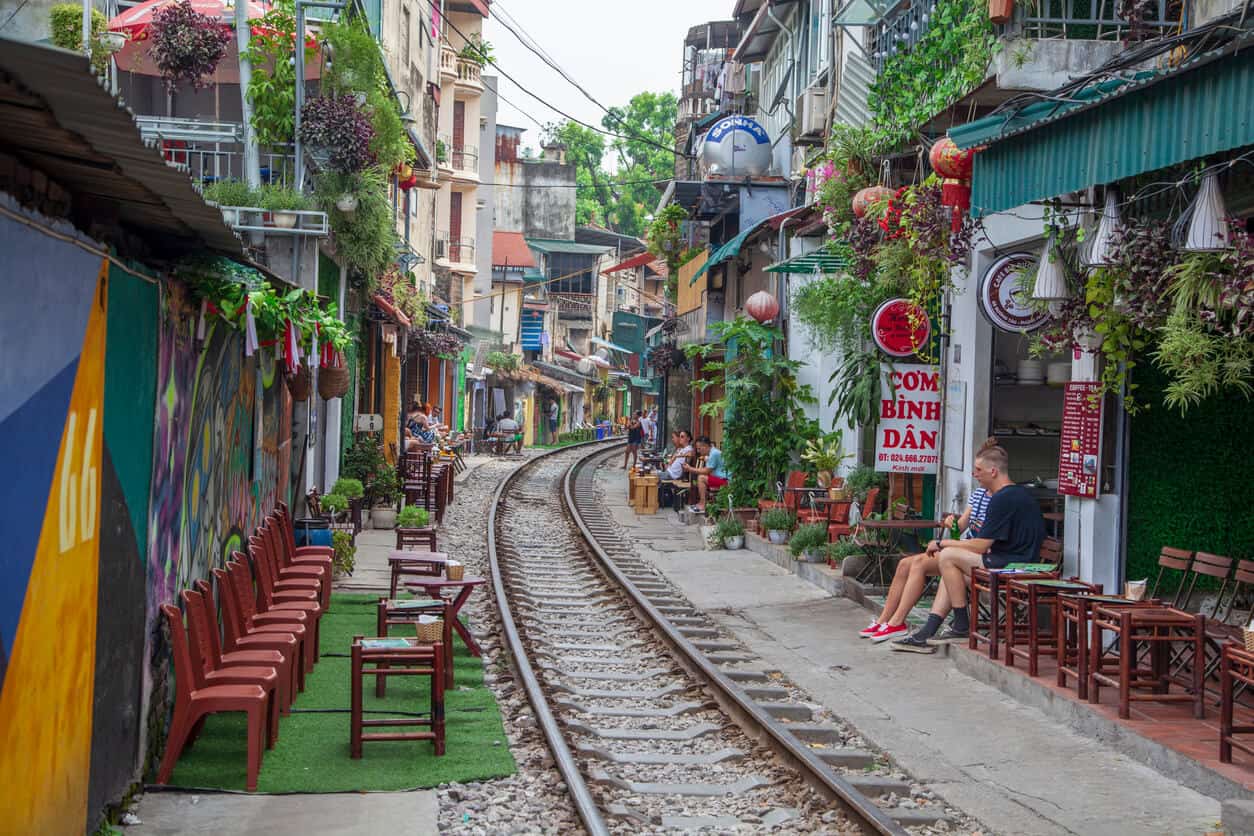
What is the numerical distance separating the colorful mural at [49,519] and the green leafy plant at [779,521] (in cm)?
1342

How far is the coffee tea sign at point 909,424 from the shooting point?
14.4 m

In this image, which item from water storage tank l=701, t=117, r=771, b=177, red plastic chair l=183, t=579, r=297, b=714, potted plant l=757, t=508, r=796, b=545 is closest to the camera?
red plastic chair l=183, t=579, r=297, b=714

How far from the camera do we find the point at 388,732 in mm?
8711

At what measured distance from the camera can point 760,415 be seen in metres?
21.2

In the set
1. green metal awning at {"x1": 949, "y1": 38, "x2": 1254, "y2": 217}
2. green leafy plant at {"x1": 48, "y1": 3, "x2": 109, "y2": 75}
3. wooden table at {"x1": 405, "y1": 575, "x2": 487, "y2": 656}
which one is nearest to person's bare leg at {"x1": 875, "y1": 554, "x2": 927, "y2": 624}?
Answer: green metal awning at {"x1": 949, "y1": 38, "x2": 1254, "y2": 217}

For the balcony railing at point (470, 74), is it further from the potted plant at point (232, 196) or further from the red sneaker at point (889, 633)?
the red sneaker at point (889, 633)

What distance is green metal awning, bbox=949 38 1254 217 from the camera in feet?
23.7

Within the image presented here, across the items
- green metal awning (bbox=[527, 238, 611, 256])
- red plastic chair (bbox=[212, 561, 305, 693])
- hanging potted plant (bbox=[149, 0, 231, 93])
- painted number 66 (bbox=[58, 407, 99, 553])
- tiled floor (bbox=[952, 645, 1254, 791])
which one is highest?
green metal awning (bbox=[527, 238, 611, 256])

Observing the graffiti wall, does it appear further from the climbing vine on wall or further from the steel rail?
the climbing vine on wall

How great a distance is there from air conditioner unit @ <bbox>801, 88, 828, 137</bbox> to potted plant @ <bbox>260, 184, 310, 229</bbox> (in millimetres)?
7779

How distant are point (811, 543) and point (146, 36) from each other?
31.9 feet

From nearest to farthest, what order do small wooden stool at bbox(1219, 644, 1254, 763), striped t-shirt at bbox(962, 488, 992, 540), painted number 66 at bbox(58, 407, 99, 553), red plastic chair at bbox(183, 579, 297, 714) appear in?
1. painted number 66 at bbox(58, 407, 99, 553)
2. small wooden stool at bbox(1219, 644, 1254, 763)
3. red plastic chair at bbox(183, 579, 297, 714)
4. striped t-shirt at bbox(962, 488, 992, 540)

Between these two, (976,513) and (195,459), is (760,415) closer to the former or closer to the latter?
(976,513)

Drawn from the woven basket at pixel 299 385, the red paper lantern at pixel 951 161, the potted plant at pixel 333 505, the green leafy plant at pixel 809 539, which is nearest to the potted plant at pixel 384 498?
the potted plant at pixel 333 505
